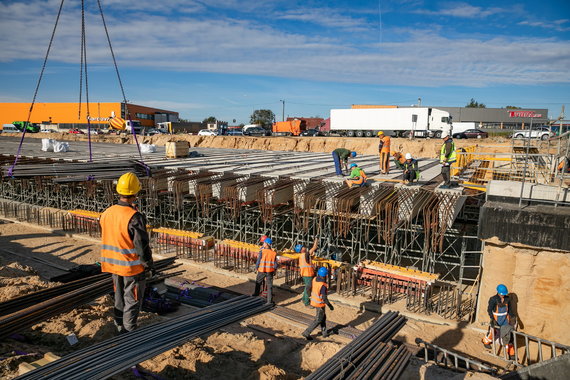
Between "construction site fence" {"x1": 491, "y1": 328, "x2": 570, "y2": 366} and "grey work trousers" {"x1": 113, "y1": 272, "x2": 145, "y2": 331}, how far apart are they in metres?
7.80

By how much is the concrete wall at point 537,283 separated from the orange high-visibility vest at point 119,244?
8.14m

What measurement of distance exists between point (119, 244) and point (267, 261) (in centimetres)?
541

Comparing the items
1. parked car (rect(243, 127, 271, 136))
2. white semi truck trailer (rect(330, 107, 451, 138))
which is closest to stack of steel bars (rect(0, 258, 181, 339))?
white semi truck trailer (rect(330, 107, 451, 138))

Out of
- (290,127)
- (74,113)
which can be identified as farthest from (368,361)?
(74,113)

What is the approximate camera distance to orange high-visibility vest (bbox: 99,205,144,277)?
4.88 metres

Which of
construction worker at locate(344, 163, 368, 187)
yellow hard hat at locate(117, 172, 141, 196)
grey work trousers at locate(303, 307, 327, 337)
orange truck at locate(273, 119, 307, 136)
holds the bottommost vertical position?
grey work trousers at locate(303, 307, 327, 337)

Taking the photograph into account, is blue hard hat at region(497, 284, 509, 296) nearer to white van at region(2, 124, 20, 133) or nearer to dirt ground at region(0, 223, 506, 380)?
dirt ground at region(0, 223, 506, 380)

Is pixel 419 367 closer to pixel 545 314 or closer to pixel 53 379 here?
pixel 545 314

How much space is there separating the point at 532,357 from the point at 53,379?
9.52m

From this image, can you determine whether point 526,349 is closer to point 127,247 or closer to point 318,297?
point 318,297

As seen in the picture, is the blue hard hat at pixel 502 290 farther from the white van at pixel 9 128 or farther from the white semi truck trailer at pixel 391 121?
the white van at pixel 9 128

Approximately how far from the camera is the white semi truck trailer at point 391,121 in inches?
1606

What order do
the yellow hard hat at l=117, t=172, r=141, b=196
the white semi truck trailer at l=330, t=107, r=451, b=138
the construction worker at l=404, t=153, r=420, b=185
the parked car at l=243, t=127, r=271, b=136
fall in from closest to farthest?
the yellow hard hat at l=117, t=172, r=141, b=196, the construction worker at l=404, t=153, r=420, b=185, the white semi truck trailer at l=330, t=107, r=451, b=138, the parked car at l=243, t=127, r=271, b=136

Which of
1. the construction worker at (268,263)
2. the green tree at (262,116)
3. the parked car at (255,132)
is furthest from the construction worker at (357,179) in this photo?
the green tree at (262,116)
